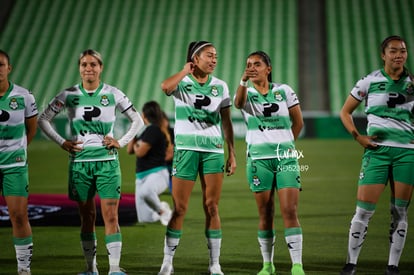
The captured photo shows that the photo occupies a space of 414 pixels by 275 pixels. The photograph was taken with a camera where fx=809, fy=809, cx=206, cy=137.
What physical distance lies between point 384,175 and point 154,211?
4.44m

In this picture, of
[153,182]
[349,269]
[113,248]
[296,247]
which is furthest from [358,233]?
[153,182]

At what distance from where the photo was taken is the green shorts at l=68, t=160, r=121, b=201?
7246 mm

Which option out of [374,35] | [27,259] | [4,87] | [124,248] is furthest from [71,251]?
[374,35]

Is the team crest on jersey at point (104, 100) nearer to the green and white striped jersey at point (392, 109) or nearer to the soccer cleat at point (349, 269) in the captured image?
the green and white striped jersey at point (392, 109)

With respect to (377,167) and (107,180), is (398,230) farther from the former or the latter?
(107,180)

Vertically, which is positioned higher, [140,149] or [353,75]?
[353,75]

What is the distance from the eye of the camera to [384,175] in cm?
724

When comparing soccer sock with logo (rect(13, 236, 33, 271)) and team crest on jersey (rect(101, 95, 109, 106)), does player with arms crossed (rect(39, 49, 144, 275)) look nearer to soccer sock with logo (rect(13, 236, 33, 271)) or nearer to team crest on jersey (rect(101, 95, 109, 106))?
team crest on jersey (rect(101, 95, 109, 106))

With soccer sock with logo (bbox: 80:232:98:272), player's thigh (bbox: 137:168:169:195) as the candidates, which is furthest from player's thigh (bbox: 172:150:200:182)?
player's thigh (bbox: 137:168:169:195)

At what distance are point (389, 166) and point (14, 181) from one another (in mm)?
3330

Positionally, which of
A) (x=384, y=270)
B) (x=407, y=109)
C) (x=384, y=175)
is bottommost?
(x=384, y=270)

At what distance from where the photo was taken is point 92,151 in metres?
7.29

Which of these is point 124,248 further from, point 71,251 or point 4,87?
point 4,87

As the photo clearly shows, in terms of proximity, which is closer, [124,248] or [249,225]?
[124,248]
